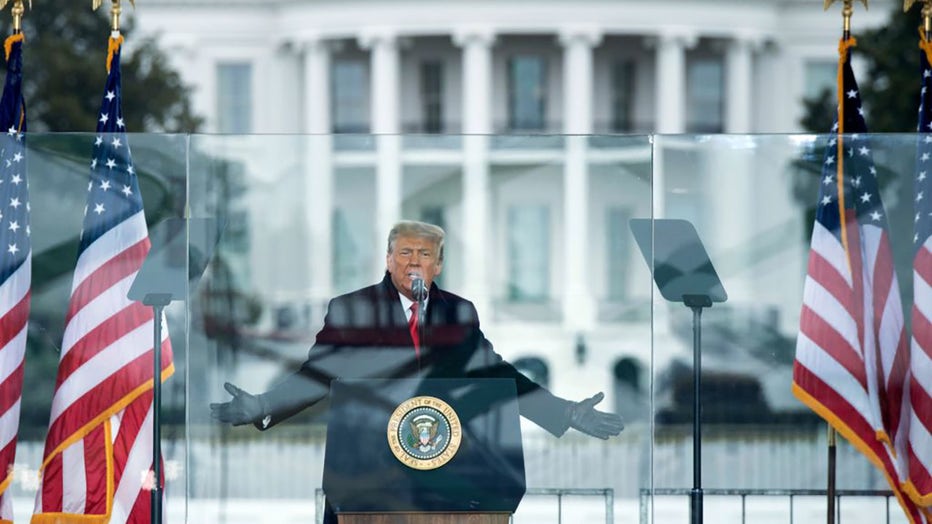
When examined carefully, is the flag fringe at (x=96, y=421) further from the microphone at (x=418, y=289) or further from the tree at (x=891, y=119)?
the tree at (x=891, y=119)

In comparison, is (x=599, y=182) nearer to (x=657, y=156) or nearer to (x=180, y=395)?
(x=657, y=156)

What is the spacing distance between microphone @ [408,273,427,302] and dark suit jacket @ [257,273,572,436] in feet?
0.11

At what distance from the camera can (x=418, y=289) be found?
30.7 feet

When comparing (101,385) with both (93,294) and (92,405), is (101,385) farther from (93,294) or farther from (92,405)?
(93,294)

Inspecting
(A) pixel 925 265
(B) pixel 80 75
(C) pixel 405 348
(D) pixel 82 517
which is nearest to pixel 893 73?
(B) pixel 80 75

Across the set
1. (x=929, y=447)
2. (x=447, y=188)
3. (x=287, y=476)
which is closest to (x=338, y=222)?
(x=447, y=188)

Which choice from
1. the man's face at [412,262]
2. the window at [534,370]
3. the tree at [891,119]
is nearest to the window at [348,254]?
the man's face at [412,262]

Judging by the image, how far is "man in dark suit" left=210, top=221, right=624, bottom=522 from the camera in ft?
30.7

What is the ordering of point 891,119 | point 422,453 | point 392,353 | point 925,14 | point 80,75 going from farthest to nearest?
point 80,75 → point 891,119 → point 925,14 → point 392,353 → point 422,453

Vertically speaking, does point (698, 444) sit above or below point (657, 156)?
below

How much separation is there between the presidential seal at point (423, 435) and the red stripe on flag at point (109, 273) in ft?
4.43

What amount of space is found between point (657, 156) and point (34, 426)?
3.05 m

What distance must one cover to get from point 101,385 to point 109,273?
0.50m

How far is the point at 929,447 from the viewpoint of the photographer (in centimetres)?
945
